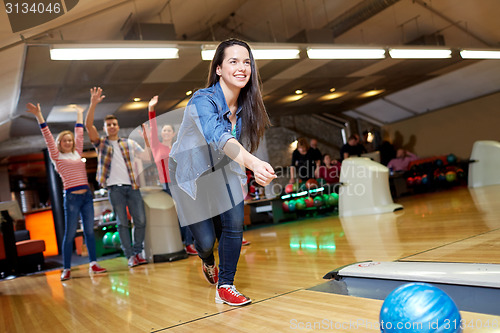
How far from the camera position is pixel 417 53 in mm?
7469

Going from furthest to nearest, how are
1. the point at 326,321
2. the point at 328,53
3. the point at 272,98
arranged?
the point at 272,98 → the point at 328,53 → the point at 326,321

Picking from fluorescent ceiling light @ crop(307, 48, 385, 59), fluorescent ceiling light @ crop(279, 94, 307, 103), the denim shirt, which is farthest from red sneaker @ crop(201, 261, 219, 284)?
fluorescent ceiling light @ crop(279, 94, 307, 103)

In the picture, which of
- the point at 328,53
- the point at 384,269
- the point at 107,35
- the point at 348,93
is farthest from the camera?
the point at 348,93

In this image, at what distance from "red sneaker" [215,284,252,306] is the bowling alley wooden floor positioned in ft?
0.13

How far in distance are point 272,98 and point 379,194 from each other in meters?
5.04

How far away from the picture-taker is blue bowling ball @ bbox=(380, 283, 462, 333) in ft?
3.73

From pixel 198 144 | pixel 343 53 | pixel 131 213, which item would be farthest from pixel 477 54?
pixel 198 144

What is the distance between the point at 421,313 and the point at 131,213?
332cm

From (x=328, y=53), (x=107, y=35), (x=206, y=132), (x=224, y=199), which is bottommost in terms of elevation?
(x=224, y=199)

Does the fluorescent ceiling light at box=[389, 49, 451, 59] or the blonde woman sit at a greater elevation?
the fluorescent ceiling light at box=[389, 49, 451, 59]

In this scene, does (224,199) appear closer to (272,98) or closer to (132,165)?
(132,165)

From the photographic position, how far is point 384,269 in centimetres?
197

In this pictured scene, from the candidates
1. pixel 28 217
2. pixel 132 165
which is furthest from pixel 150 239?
pixel 28 217

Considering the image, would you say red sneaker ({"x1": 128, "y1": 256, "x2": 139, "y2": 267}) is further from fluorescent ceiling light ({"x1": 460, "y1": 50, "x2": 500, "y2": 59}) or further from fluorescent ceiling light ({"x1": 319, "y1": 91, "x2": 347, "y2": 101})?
fluorescent ceiling light ({"x1": 319, "y1": 91, "x2": 347, "y2": 101})
